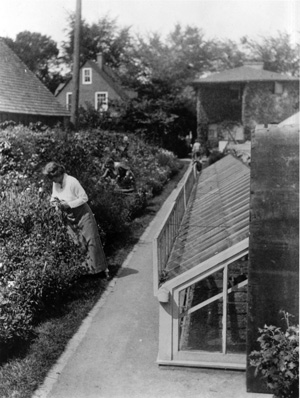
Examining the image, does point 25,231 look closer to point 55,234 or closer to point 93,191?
point 55,234

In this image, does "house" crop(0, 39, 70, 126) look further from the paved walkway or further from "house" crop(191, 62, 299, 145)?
"house" crop(191, 62, 299, 145)

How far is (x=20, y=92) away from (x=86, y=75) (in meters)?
28.9

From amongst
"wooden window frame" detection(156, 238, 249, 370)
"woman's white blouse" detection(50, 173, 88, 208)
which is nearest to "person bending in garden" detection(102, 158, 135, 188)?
"woman's white blouse" detection(50, 173, 88, 208)

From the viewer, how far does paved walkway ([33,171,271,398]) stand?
15.8ft

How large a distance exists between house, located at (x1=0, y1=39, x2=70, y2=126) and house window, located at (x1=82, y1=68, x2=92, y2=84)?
26.0 meters

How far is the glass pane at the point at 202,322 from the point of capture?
18.6ft

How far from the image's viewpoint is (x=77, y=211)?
7.66 meters

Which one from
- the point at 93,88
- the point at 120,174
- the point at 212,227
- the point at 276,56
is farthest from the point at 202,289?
the point at 276,56

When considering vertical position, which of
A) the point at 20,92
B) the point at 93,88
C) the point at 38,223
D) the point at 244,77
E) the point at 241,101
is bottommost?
the point at 38,223

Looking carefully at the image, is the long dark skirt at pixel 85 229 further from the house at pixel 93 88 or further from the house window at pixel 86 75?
the house window at pixel 86 75

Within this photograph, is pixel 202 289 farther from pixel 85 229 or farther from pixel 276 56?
pixel 276 56

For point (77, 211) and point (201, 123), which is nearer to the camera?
point (77, 211)

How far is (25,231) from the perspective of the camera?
7688 millimetres

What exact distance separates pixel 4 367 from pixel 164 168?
56.2ft
